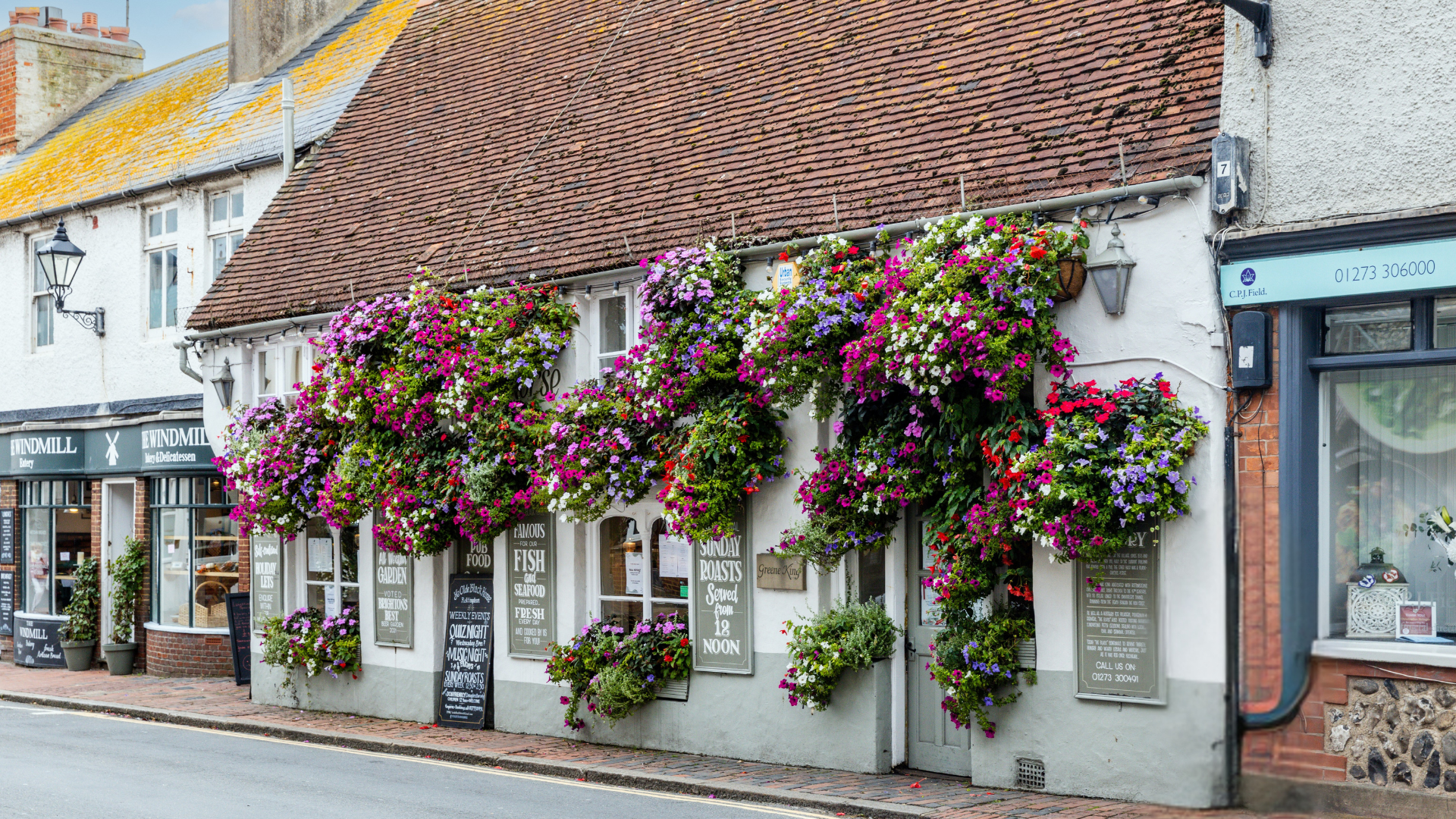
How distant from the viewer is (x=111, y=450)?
789 inches

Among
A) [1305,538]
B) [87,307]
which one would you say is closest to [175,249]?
[87,307]

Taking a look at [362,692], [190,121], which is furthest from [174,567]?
[190,121]

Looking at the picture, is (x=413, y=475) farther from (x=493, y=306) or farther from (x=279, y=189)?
(x=279, y=189)

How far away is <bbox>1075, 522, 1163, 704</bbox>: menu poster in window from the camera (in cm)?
927

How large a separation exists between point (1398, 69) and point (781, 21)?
21.6ft

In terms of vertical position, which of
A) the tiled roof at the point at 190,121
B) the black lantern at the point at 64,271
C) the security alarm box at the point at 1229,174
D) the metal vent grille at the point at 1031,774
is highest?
the tiled roof at the point at 190,121

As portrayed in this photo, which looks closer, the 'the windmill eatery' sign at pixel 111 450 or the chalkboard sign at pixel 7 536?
the 'the windmill eatery' sign at pixel 111 450

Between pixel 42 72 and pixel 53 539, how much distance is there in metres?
9.93

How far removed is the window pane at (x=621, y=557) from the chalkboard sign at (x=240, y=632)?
259 inches

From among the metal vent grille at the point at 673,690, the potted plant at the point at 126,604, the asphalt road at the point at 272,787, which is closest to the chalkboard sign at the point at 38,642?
the potted plant at the point at 126,604

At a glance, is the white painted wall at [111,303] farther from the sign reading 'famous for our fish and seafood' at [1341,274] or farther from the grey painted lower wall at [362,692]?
the sign reading 'famous for our fish and seafood' at [1341,274]

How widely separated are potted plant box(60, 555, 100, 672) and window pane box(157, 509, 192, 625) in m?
1.73

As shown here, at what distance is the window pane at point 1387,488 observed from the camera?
863 centimetres

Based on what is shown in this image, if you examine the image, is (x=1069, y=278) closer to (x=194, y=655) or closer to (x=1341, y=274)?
(x=1341, y=274)
